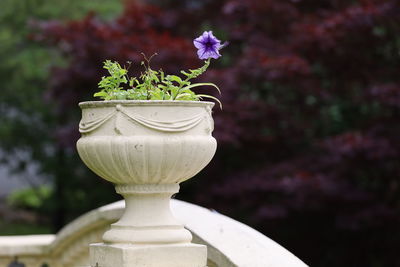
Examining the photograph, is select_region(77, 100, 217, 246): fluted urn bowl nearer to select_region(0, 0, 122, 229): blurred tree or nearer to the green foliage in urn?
the green foliage in urn

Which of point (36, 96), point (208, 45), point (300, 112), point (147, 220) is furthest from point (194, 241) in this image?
point (36, 96)

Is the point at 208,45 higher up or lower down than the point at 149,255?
higher up

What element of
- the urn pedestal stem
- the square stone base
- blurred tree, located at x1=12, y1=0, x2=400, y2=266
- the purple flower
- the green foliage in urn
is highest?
blurred tree, located at x1=12, y1=0, x2=400, y2=266

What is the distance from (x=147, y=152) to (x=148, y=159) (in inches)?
1.3

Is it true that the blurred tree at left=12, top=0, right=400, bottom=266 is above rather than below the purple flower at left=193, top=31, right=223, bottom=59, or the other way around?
above

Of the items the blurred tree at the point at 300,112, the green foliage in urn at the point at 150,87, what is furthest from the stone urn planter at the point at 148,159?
the blurred tree at the point at 300,112

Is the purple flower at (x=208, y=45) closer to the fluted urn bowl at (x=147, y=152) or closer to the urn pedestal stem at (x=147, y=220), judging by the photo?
the fluted urn bowl at (x=147, y=152)

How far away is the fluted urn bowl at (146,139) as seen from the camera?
311cm

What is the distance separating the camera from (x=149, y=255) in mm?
3236

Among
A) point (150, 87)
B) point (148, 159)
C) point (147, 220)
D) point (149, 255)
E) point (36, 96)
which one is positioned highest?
point (36, 96)

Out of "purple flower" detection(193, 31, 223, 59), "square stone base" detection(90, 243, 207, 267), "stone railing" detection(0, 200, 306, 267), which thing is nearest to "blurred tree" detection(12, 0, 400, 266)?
"stone railing" detection(0, 200, 306, 267)

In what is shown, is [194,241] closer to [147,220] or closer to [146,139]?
[147,220]

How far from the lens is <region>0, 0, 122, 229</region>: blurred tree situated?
1162 centimetres

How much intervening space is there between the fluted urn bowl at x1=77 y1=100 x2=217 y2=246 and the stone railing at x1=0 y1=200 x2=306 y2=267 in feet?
0.93
